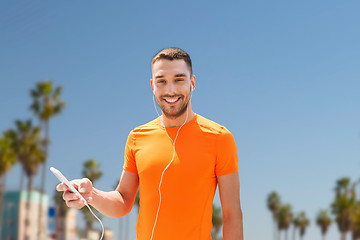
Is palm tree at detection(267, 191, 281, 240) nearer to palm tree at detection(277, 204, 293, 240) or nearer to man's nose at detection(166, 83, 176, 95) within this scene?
palm tree at detection(277, 204, 293, 240)

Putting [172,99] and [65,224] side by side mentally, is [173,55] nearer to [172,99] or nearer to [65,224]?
[172,99]

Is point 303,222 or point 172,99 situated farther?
point 303,222

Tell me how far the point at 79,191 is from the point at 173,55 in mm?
1122

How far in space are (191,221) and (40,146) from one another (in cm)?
5106

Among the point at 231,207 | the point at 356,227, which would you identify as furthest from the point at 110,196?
the point at 356,227

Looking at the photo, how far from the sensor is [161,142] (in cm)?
353

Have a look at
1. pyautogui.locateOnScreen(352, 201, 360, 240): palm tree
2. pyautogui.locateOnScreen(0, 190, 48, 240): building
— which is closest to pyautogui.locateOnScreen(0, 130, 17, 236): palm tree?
pyautogui.locateOnScreen(0, 190, 48, 240): building

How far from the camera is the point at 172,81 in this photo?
11.5 ft

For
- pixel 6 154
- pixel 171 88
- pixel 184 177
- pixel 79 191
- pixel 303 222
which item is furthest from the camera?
pixel 303 222

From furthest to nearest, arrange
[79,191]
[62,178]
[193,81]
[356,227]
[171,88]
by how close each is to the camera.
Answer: [356,227], [193,81], [171,88], [79,191], [62,178]

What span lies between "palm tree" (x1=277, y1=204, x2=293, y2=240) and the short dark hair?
111 meters

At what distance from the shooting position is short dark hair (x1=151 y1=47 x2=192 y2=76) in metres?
3.50

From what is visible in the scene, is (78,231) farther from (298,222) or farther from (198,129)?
(198,129)

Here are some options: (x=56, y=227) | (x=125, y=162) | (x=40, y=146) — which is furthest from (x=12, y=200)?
(x=125, y=162)
